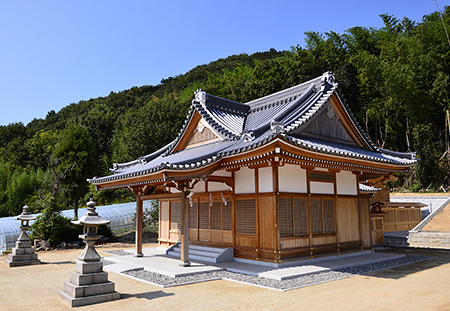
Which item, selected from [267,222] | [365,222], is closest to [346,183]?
[365,222]

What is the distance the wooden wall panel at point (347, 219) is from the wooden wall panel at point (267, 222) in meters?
3.21

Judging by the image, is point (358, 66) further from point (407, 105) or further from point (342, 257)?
point (342, 257)

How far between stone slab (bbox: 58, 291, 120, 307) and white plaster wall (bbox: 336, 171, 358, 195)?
27.9ft

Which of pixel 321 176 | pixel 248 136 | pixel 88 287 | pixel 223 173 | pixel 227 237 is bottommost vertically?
pixel 88 287

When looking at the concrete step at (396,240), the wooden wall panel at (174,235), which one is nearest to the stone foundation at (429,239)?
the concrete step at (396,240)

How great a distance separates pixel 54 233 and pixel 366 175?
1529 cm

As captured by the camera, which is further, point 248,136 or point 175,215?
point 175,215

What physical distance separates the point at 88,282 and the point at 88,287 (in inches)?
5.2

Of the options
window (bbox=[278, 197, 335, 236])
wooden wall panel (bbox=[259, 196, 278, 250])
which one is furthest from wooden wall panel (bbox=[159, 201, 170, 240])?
window (bbox=[278, 197, 335, 236])

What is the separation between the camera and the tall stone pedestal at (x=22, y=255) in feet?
38.7

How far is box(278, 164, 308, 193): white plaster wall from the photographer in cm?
1014

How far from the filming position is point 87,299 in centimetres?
664

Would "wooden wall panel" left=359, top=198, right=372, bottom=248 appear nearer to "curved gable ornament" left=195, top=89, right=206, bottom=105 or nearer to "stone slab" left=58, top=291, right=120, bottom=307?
"curved gable ornament" left=195, top=89, right=206, bottom=105

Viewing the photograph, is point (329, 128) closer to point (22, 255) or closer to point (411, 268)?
point (411, 268)
